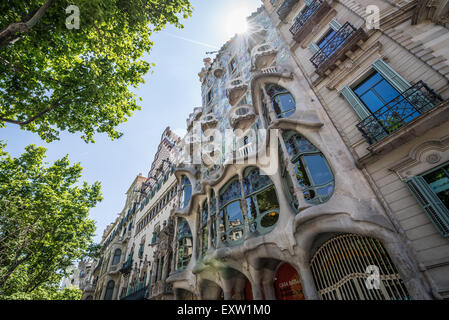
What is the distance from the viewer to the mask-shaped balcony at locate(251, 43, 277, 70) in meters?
13.2

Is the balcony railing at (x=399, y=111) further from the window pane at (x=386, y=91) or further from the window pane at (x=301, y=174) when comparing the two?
the window pane at (x=301, y=174)

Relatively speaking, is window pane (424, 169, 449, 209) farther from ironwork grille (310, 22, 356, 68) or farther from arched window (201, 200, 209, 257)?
arched window (201, 200, 209, 257)

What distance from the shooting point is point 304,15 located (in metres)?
12.1

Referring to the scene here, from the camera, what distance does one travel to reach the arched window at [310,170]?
288 inches

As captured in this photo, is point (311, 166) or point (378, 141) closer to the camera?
point (378, 141)

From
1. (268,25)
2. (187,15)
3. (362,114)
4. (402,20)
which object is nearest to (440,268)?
(362,114)

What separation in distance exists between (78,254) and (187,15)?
765 inches

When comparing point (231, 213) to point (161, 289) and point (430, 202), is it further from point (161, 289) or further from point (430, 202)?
point (161, 289)

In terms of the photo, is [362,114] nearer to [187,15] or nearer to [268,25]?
[187,15]

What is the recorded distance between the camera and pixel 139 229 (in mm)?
28500

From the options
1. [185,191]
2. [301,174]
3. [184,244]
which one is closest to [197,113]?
[185,191]

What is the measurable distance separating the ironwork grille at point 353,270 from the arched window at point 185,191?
10800 millimetres

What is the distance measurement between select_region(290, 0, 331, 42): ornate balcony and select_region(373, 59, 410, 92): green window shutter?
485cm

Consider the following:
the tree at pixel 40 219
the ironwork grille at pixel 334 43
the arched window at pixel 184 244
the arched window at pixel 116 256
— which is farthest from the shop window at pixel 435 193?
the arched window at pixel 116 256
